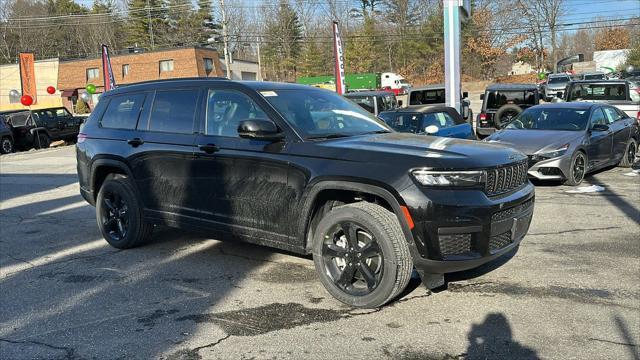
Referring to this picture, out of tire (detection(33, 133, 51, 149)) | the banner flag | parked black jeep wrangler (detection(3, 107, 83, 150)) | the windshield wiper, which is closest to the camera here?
the windshield wiper

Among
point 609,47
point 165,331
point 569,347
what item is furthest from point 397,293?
point 609,47

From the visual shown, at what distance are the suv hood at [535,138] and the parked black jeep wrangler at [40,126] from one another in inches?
818

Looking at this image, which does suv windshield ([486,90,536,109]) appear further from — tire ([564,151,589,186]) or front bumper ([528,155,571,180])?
front bumper ([528,155,571,180])

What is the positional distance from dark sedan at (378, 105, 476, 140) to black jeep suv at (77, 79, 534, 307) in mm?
5711

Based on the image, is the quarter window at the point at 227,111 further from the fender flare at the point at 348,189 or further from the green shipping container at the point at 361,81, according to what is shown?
the green shipping container at the point at 361,81

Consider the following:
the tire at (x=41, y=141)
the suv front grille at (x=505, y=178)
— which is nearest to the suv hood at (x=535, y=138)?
the suv front grille at (x=505, y=178)

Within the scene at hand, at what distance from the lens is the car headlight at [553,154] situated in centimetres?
900

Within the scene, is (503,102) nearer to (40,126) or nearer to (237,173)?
(237,173)

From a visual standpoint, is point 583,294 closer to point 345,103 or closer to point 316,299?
point 316,299

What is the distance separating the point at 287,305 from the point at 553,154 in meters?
6.50

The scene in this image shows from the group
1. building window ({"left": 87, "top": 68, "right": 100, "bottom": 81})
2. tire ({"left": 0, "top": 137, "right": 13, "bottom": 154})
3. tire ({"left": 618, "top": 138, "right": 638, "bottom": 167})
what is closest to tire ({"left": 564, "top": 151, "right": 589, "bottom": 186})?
tire ({"left": 618, "top": 138, "right": 638, "bottom": 167})

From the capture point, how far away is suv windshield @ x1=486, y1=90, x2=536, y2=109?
1603cm

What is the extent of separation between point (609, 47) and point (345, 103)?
88.3 m

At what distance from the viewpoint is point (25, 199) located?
10156 mm
